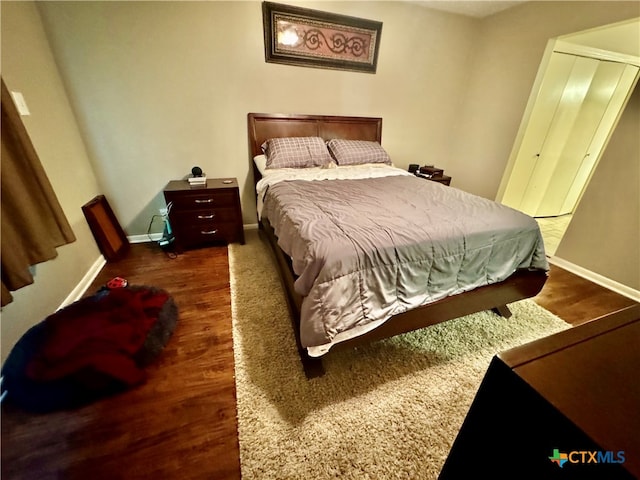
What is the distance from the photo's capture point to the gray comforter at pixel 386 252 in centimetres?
115

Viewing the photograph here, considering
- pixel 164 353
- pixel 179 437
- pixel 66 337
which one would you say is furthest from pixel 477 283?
pixel 66 337

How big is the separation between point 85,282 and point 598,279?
4.34 meters

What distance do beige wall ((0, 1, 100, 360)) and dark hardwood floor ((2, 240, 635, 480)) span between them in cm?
57

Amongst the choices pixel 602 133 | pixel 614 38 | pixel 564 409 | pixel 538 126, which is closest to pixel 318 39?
pixel 538 126

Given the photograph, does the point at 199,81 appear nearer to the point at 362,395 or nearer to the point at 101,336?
the point at 101,336

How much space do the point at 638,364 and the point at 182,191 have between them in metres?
2.60

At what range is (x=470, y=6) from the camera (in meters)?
2.74

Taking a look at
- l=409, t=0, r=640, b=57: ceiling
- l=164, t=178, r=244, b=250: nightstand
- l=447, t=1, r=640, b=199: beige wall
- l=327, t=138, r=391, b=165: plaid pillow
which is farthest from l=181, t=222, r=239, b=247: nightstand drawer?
l=447, t=1, r=640, b=199: beige wall

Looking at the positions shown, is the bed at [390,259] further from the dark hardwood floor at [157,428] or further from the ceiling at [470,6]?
the ceiling at [470,6]

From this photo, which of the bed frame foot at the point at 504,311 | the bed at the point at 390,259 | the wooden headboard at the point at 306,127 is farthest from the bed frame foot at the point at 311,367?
the wooden headboard at the point at 306,127

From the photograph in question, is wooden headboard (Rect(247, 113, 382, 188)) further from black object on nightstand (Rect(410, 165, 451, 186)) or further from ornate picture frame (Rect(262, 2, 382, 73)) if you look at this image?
black object on nightstand (Rect(410, 165, 451, 186))

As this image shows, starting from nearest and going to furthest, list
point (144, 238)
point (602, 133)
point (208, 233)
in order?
point (208, 233), point (144, 238), point (602, 133)

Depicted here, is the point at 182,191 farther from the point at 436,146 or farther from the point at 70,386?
the point at 436,146

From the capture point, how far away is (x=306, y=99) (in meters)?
2.76
